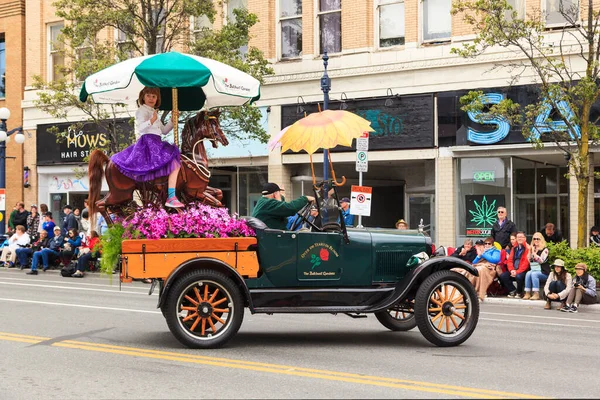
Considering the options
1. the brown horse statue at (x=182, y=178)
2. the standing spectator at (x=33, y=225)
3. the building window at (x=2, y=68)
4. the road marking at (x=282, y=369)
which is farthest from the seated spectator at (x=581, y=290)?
the building window at (x=2, y=68)

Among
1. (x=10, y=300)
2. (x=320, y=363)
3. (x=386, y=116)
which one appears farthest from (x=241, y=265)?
(x=386, y=116)

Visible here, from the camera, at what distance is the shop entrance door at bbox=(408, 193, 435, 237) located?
23.5 metres

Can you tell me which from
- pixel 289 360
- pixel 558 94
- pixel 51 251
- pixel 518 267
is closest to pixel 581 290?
pixel 518 267

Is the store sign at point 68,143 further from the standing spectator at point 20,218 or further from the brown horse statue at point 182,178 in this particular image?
the brown horse statue at point 182,178

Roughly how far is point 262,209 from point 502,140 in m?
13.1

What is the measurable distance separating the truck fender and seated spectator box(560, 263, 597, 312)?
8.03 metres

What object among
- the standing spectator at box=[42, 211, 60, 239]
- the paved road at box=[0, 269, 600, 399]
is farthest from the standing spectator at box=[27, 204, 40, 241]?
the paved road at box=[0, 269, 600, 399]

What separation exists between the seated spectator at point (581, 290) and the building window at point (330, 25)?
38.6 ft

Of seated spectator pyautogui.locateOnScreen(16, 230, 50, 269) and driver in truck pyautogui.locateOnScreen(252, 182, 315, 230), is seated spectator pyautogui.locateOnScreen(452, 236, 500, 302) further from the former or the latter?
seated spectator pyautogui.locateOnScreen(16, 230, 50, 269)

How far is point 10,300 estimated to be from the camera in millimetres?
14891

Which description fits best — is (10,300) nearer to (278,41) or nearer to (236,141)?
(236,141)

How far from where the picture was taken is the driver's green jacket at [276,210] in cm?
961

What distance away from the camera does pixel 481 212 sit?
72.8 feet

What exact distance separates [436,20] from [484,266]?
29.3 ft
